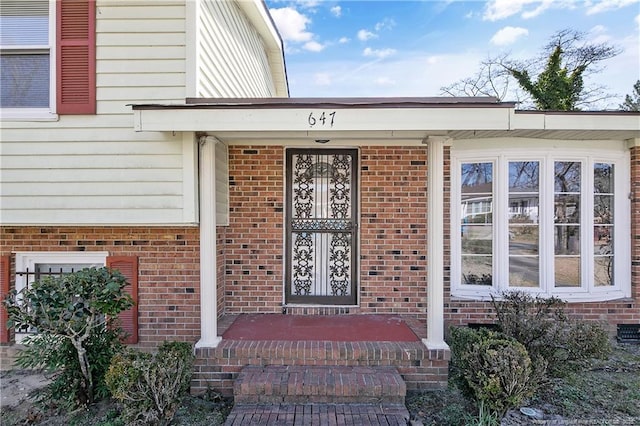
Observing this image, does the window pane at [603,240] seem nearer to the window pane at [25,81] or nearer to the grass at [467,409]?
Answer: the grass at [467,409]

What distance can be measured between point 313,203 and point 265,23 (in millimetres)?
3953

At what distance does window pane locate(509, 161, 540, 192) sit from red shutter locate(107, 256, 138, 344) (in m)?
4.68

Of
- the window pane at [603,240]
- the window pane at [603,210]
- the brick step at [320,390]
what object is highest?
the window pane at [603,210]

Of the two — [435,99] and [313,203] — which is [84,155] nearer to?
[313,203]

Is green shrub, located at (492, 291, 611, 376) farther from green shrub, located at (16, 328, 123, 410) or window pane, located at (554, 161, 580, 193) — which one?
green shrub, located at (16, 328, 123, 410)

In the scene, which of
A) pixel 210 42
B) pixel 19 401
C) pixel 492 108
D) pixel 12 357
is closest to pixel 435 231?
pixel 492 108

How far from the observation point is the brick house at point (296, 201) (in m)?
3.41

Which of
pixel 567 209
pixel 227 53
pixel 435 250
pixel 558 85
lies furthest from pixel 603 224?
pixel 558 85

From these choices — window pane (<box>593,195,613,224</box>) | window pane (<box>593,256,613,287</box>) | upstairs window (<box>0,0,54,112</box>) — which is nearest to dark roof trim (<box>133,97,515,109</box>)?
upstairs window (<box>0,0,54,112</box>)

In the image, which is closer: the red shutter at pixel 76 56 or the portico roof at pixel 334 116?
the portico roof at pixel 334 116

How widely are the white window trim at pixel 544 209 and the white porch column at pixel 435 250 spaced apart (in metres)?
1.17

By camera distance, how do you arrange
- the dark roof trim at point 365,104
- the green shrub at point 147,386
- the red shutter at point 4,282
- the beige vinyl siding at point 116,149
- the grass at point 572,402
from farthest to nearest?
1. the red shutter at point 4,282
2. the beige vinyl siding at point 116,149
3. the dark roof trim at point 365,104
4. the grass at point 572,402
5. the green shrub at point 147,386

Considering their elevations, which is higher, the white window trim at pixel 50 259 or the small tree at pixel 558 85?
the small tree at pixel 558 85

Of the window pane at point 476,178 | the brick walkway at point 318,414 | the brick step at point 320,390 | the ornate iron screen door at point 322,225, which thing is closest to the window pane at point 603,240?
the window pane at point 476,178
